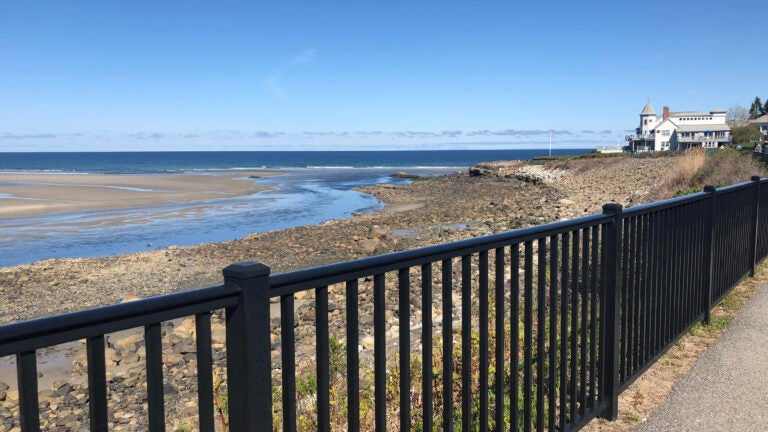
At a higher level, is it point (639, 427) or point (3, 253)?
point (639, 427)

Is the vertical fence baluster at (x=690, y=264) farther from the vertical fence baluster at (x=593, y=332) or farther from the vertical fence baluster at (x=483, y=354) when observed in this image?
the vertical fence baluster at (x=483, y=354)

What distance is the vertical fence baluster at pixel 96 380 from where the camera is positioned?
1.61 metres

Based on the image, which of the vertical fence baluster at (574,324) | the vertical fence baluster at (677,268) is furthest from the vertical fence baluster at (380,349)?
the vertical fence baluster at (677,268)

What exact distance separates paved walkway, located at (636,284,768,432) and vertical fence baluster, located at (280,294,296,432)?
2.97m

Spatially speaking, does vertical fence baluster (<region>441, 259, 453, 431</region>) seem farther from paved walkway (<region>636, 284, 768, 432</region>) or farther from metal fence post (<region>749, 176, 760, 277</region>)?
metal fence post (<region>749, 176, 760, 277</region>)

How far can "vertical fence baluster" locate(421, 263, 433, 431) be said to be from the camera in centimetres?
271

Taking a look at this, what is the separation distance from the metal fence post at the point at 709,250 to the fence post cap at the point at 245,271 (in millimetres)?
5312

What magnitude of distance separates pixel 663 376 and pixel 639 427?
109cm

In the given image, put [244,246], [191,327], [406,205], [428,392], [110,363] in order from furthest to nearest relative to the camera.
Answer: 1. [406,205]
2. [244,246]
3. [191,327]
4. [110,363]
5. [428,392]

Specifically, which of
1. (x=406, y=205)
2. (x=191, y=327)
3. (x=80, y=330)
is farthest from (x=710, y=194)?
(x=406, y=205)

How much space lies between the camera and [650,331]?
5.06m

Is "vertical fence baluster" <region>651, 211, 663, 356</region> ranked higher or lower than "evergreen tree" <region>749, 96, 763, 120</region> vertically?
lower

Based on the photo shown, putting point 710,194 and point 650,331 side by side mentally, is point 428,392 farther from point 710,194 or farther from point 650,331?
point 710,194

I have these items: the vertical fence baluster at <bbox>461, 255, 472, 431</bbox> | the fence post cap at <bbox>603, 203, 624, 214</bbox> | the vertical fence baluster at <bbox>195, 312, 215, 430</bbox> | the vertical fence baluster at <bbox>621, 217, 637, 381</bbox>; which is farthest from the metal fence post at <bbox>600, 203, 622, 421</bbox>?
the vertical fence baluster at <bbox>195, 312, 215, 430</bbox>
